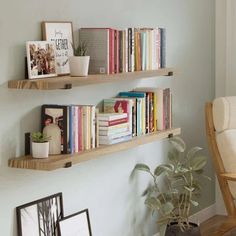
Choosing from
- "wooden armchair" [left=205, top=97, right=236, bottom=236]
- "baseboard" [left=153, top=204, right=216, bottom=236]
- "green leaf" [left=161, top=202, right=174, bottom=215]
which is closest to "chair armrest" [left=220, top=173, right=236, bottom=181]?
"wooden armchair" [left=205, top=97, right=236, bottom=236]

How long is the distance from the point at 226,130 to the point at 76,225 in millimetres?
A: 1396

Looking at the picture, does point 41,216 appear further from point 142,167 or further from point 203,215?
point 203,215

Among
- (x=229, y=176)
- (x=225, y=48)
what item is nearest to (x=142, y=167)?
(x=229, y=176)

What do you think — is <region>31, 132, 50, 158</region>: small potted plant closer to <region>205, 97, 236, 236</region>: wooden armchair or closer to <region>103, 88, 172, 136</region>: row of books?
<region>103, 88, 172, 136</region>: row of books

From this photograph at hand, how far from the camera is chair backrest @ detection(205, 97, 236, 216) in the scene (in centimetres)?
405

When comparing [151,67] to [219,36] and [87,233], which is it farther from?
[219,36]

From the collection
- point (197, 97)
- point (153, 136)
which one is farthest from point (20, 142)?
point (197, 97)

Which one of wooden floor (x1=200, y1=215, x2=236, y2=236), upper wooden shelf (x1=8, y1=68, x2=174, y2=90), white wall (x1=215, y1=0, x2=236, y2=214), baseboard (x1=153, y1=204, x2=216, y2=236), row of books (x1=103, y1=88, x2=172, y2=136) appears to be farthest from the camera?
white wall (x1=215, y1=0, x2=236, y2=214)

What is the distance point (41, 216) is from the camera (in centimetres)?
304

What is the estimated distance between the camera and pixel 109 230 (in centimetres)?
364

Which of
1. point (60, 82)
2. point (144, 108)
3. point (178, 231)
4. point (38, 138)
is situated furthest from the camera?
point (178, 231)

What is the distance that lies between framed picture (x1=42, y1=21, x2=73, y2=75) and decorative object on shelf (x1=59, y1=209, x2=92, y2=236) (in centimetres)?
79

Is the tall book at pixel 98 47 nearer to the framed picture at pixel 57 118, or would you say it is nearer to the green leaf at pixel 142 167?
the framed picture at pixel 57 118

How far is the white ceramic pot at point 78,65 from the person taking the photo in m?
3.06
